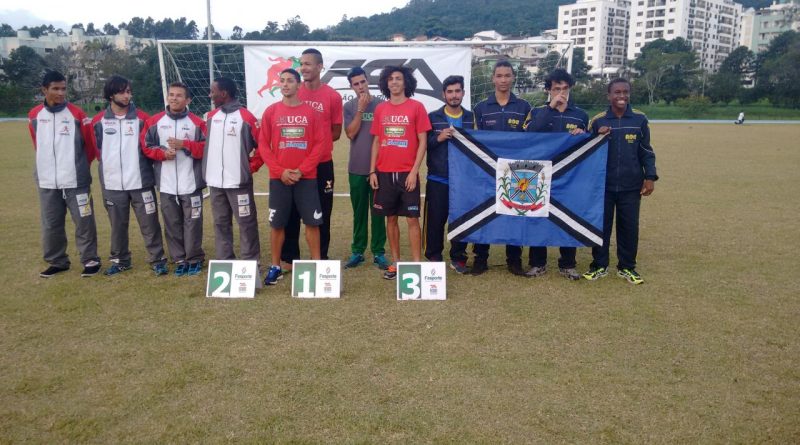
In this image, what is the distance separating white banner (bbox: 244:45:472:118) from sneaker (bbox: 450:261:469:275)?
2839 millimetres

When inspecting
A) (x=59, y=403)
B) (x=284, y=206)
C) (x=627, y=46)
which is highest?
(x=627, y=46)

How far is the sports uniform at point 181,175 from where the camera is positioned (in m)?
5.49

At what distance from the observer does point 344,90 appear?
329 inches

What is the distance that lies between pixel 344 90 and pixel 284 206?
3.47 m

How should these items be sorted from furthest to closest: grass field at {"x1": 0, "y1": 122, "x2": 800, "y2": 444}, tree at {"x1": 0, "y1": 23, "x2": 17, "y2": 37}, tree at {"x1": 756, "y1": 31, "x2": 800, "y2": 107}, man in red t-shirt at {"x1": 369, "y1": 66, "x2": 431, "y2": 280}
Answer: tree at {"x1": 0, "y1": 23, "x2": 17, "y2": 37}, tree at {"x1": 756, "y1": 31, "x2": 800, "y2": 107}, man in red t-shirt at {"x1": 369, "y1": 66, "x2": 431, "y2": 280}, grass field at {"x1": 0, "y1": 122, "x2": 800, "y2": 444}

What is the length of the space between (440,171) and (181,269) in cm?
269

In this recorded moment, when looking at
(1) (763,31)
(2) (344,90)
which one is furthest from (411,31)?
(2) (344,90)

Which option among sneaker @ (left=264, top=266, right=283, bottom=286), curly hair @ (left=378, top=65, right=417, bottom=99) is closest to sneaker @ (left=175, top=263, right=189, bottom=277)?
sneaker @ (left=264, top=266, right=283, bottom=286)

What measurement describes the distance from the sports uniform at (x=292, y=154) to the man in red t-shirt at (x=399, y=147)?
1.83ft

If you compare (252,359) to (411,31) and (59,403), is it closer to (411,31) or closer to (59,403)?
(59,403)

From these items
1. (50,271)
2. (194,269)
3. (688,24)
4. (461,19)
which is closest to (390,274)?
(194,269)

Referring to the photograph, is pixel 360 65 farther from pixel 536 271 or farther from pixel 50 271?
pixel 50 271

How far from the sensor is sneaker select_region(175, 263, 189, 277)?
5.69 metres

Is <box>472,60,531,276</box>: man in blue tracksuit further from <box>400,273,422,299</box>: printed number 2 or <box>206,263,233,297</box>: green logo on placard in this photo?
<box>206,263,233,297</box>: green logo on placard
